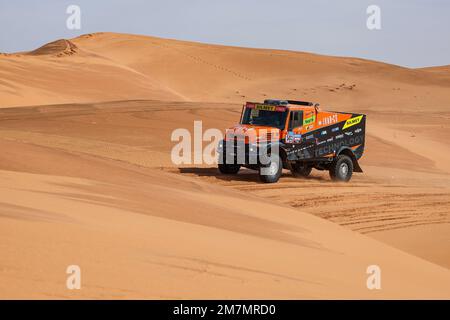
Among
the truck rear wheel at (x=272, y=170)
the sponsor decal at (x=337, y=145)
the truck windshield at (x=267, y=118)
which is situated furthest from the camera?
the sponsor decal at (x=337, y=145)

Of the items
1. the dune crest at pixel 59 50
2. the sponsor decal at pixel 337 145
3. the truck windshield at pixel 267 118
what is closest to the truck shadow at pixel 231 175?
the sponsor decal at pixel 337 145

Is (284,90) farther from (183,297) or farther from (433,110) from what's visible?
(183,297)

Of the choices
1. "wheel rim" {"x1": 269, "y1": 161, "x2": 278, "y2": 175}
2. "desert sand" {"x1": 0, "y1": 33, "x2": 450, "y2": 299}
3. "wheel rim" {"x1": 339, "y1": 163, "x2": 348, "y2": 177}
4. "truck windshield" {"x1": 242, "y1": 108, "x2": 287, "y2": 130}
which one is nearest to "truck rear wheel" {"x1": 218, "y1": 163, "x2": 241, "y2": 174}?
"desert sand" {"x1": 0, "y1": 33, "x2": 450, "y2": 299}

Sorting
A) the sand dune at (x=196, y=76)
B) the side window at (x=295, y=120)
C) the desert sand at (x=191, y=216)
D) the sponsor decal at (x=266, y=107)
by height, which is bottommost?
the desert sand at (x=191, y=216)

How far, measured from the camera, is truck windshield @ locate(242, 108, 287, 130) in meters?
19.0

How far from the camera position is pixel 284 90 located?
6831cm

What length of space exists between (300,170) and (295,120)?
242cm

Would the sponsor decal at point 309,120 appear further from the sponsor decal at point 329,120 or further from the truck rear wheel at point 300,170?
the truck rear wheel at point 300,170

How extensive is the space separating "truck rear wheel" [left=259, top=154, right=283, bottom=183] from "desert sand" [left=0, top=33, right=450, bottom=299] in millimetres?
297

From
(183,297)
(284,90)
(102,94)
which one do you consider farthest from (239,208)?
(284,90)

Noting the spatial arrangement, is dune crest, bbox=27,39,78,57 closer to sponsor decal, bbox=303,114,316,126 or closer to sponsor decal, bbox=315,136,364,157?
sponsor decal, bbox=315,136,364,157

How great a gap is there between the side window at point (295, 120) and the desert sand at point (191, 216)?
147 cm

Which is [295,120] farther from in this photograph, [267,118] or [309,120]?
[267,118]

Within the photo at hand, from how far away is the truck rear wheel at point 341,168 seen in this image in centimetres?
2061
